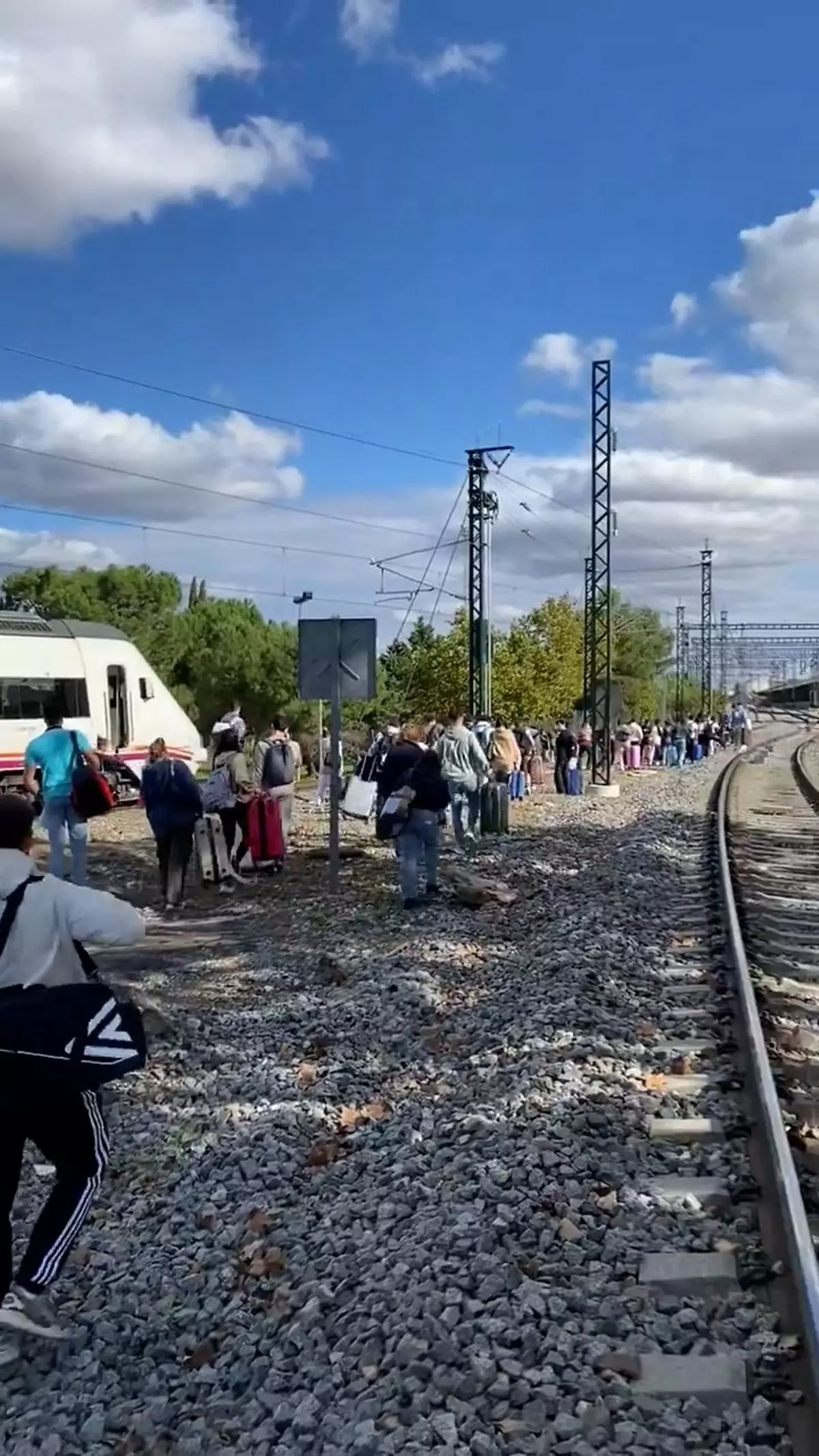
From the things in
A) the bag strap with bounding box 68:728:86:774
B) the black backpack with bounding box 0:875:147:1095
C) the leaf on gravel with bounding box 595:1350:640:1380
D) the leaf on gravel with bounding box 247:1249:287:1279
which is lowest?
the leaf on gravel with bounding box 247:1249:287:1279

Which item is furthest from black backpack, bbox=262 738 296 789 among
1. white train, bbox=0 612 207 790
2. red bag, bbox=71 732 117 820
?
white train, bbox=0 612 207 790

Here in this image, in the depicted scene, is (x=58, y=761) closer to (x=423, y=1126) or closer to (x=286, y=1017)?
(x=286, y=1017)

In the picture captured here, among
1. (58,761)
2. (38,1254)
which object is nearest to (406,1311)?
(38,1254)

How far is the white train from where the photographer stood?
2652cm

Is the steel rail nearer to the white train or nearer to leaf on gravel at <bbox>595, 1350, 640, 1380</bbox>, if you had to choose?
leaf on gravel at <bbox>595, 1350, 640, 1380</bbox>

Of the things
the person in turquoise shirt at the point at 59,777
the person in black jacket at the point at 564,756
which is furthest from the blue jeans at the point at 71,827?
the person in black jacket at the point at 564,756

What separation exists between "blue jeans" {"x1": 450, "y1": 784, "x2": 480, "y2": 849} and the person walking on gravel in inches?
487

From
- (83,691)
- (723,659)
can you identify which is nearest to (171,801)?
(83,691)

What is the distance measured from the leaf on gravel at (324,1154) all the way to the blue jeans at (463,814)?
10.5 m

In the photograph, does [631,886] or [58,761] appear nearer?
[58,761]

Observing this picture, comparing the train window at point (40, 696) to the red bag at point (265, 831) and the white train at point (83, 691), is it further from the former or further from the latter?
the red bag at point (265, 831)

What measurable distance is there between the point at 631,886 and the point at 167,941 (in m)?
5.12

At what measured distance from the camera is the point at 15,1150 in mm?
4230

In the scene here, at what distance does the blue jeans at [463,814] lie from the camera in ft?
56.7
